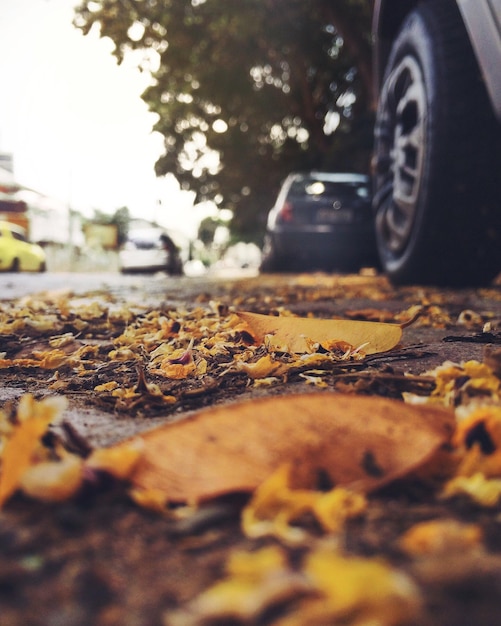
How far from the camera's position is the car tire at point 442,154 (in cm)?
339

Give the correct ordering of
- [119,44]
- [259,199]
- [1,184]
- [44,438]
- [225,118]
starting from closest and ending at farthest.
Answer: [44,438]
[119,44]
[225,118]
[259,199]
[1,184]

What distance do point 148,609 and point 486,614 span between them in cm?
34

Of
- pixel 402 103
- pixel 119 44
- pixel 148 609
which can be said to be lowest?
pixel 148 609

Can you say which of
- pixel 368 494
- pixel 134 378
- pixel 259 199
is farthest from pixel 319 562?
pixel 259 199

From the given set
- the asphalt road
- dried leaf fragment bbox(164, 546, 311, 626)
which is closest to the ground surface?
dried leaf fragment bbox(164, 546, 311, 626)

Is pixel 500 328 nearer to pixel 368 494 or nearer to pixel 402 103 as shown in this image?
pixel 368 494

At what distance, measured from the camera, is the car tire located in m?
3.39

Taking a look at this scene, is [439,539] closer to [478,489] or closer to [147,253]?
[478,489]

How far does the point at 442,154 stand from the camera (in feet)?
11.3

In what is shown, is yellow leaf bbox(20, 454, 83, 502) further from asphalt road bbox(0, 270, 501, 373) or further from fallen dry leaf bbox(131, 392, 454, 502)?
asphalt road bbox(0, 270, 501, 373)

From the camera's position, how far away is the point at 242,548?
0.76m

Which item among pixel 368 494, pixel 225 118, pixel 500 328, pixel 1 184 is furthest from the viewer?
pixel 1 184

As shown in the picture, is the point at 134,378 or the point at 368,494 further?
the point at 134,378

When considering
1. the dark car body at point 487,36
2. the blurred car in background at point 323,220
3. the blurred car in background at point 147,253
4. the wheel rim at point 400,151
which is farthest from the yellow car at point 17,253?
the dark car body at point 487,36
